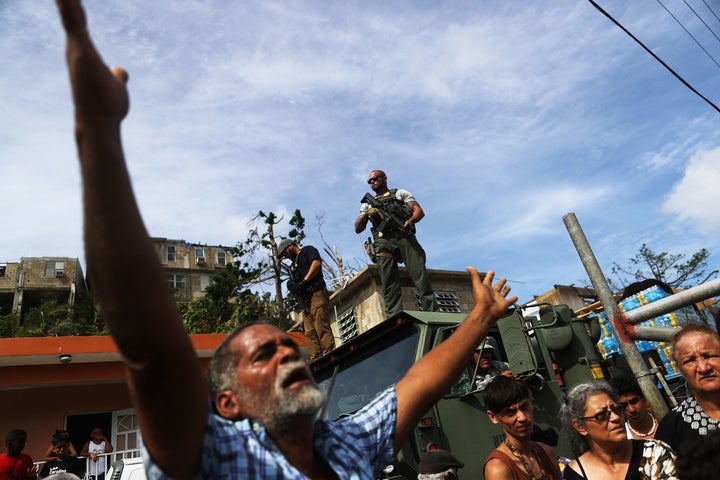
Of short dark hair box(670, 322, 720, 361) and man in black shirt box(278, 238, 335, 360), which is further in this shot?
man in black shirt box(278, 238, 335, 360)

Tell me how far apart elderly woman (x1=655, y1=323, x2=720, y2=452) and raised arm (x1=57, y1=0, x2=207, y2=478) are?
2.35m

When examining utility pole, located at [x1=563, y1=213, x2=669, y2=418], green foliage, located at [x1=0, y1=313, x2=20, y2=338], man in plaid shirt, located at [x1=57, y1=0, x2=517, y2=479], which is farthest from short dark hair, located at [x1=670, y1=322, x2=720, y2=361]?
green foliage, located at [x1=0, y1=313, x2=20, y2=338]

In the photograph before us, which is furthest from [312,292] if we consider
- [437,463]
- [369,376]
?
[437,463]

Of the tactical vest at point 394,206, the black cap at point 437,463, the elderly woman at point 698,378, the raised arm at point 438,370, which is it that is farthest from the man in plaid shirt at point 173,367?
the tactical vest at point 394,206

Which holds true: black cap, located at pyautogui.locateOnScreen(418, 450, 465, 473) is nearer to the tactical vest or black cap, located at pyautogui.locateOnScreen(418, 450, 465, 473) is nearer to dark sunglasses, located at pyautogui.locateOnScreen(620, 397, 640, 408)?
dark sunglasses, located at pyautogui.locateOnScreen(620, 397, 640, 408)

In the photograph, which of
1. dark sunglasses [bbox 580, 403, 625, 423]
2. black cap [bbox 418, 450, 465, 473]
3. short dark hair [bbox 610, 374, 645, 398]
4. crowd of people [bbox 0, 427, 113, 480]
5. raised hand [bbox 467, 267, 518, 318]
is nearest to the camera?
raised hand [bbox 467, 267, 518, 318]

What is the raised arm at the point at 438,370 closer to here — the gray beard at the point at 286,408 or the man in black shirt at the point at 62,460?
the gray beard at the point at 286,408

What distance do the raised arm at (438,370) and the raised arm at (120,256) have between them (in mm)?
909

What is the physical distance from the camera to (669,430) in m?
2.67

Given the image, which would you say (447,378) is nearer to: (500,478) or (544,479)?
(500,478)

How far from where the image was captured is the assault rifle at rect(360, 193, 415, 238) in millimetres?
7488

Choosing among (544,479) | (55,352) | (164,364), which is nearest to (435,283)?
(55,352)

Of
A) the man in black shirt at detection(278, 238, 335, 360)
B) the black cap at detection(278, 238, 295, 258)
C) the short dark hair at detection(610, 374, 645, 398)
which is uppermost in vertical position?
the black cap at detection(278, 238, 295, 258)

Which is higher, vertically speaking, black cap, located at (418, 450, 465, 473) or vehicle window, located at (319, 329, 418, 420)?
vehicle window, located at (319, 329, 418, 420)
